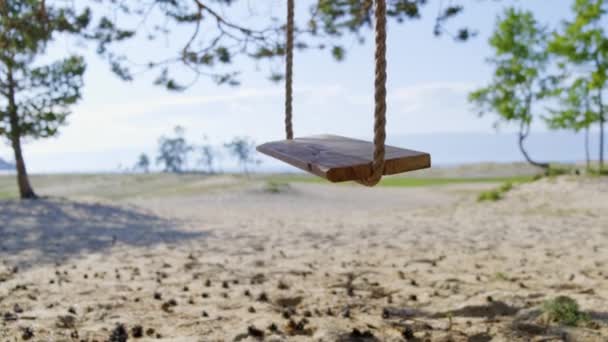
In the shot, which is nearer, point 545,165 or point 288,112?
point 288,112

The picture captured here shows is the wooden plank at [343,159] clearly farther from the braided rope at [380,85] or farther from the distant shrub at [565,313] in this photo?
the distant shrub at [565,313]

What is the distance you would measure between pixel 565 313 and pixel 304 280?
7.19ft

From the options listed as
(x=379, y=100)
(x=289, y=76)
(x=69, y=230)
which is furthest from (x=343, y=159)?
(x=69, y=230)

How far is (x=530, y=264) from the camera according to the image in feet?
17.8

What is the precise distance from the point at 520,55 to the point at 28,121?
686 inches

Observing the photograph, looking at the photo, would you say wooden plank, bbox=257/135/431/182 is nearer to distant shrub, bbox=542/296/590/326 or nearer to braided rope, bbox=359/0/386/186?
braided rope, bbox=359/0/386/186

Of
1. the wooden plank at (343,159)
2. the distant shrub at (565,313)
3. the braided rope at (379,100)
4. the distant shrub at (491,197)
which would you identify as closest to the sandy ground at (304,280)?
the distant shrub at (565,313)

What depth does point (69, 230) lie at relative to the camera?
384 inches

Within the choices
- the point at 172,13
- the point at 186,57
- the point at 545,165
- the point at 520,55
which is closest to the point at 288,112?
the point at 186,57

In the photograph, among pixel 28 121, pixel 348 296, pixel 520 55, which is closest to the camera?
pixel 348 296

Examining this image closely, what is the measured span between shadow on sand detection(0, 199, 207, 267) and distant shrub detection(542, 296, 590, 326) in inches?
216

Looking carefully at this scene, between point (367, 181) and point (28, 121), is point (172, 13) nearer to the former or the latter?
point (367, 181)

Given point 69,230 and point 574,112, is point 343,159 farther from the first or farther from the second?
point 574,112

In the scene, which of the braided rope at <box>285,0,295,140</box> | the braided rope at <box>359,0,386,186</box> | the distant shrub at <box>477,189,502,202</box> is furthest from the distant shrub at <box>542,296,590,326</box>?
the distant shrub at <box>477,189,502,202</box>
